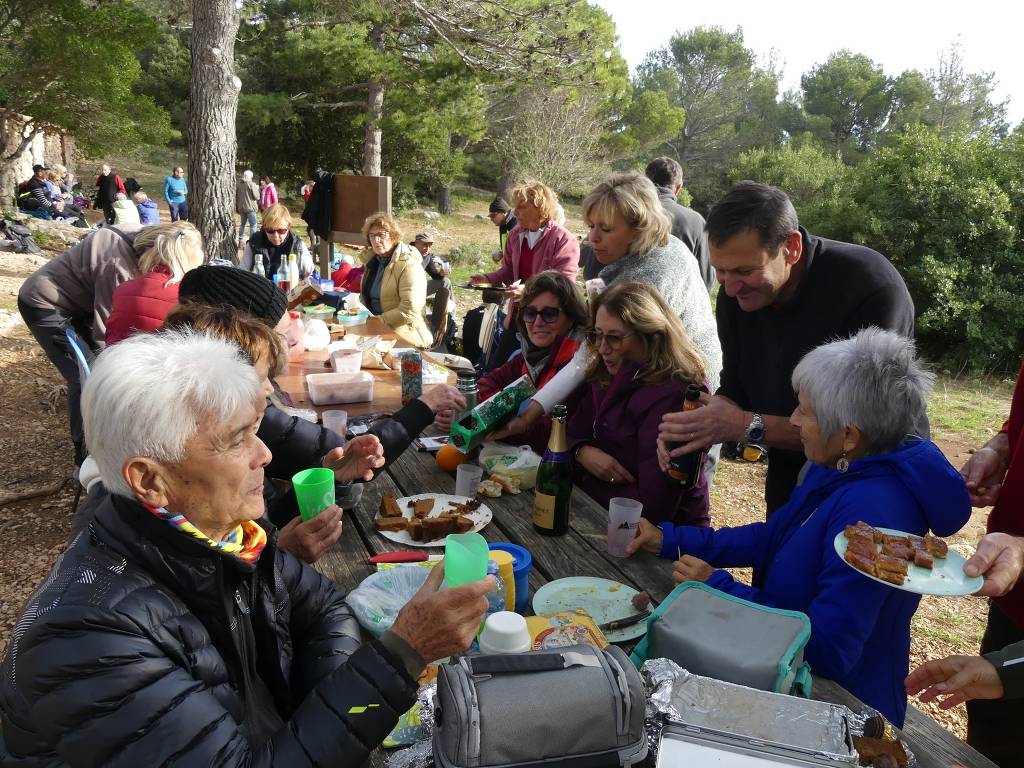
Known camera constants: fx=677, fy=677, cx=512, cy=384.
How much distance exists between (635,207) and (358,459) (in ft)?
6.82

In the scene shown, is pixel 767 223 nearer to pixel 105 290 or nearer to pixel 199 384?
pixel 199 384

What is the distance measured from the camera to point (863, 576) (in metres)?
1.65

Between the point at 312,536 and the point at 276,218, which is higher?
the point at 276,218

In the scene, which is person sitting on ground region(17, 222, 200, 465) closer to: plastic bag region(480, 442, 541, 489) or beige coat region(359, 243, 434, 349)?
beige coat region(359, 243, 434, 349)

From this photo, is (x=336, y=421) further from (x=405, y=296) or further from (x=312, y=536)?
(x=405, y=296)

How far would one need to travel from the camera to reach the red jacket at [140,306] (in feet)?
11.5

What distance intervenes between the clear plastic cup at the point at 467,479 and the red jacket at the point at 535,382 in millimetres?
688

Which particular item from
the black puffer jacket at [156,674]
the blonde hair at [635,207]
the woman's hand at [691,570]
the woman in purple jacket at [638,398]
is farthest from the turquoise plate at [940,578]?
the blonde hair at [635,207]

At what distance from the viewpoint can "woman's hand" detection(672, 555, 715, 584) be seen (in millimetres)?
1927

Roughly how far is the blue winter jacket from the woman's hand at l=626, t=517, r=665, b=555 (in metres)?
0.30

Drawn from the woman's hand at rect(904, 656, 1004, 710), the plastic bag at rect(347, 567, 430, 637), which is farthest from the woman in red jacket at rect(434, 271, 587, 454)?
the woman's hand at rect(904, 656, 1004, 710)

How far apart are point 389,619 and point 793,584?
1109 millimetres

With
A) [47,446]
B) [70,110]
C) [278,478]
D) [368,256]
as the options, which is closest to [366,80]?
[70,110]

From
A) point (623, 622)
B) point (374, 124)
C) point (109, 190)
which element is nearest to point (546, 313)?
point (623, 622)
